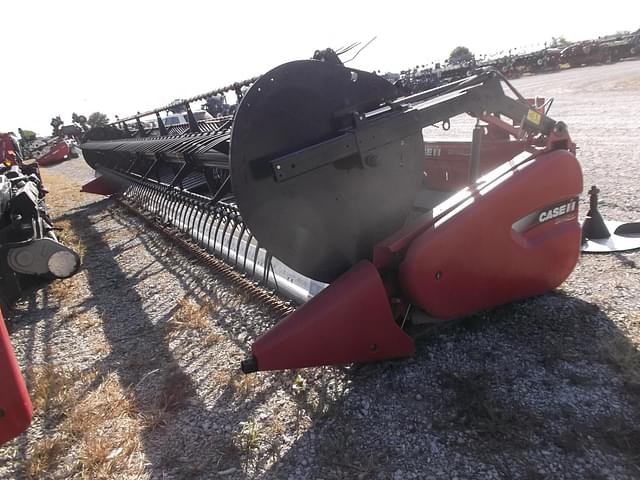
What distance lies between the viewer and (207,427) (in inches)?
97.0

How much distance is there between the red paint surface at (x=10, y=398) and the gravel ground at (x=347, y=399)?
0.46 metres

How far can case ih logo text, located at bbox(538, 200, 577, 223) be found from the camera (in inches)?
106

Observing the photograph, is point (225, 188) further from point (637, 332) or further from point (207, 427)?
point (637, 332)

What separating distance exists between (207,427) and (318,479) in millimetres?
743

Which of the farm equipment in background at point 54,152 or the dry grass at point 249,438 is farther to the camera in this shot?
the farm equipment in background at point 54,152

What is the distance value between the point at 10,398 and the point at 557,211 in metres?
2.98

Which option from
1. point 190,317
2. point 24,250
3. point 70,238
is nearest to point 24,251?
point 24,250

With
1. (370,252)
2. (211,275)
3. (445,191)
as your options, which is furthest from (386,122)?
(211,275)

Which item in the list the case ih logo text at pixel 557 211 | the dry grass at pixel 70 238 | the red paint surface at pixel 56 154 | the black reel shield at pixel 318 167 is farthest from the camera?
the red paint surface at pixel 56 154

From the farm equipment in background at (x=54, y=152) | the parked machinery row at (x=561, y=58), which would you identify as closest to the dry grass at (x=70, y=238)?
the farm equipment in background at (x=54, y=152)

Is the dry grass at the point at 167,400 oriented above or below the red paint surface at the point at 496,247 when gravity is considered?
below

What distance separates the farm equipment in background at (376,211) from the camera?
2.27 m

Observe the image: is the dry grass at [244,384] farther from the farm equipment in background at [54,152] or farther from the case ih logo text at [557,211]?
the farm equipment in background at [54,152]

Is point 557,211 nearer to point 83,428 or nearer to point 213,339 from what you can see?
point 213,339
